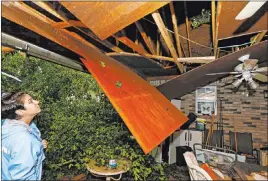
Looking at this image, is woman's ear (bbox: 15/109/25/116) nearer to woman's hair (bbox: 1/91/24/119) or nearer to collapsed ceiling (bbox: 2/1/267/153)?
woman's hair (bbox: 1/91/24/119)

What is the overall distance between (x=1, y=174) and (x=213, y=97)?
21.8 ft

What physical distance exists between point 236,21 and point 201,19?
0.89 m

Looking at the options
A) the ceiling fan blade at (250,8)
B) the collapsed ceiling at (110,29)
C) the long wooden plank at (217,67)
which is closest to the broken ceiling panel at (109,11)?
the collapsed ceiling at (110,29)

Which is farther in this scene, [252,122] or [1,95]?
[252,122]

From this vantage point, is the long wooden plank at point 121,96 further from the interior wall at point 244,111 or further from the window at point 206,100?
the interior wall at point 244,111

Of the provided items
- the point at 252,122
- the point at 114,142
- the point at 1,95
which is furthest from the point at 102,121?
the point at 252,122

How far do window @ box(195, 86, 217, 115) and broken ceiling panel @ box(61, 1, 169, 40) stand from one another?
590 centimetres

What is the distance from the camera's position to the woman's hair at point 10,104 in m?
1.76

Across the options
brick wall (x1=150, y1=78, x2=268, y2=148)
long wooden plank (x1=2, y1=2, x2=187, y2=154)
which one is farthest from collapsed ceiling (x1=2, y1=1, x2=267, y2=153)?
brick wall (x1=150, y1=78, x2=268, y2=148)

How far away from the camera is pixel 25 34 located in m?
2.20

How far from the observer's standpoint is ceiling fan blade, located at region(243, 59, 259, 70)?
3581 mm

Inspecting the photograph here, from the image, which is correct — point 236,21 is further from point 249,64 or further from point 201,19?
point 249,64

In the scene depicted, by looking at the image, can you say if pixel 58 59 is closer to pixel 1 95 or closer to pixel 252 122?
pixel 1 95

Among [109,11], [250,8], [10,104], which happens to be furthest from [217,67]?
[10,104]
